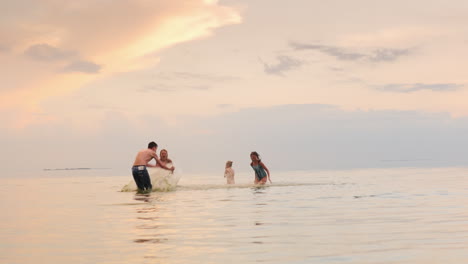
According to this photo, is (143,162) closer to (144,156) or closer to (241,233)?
(144,156)

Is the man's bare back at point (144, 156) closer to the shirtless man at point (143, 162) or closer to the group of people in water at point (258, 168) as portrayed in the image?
the shirtless man at point (143, 162)

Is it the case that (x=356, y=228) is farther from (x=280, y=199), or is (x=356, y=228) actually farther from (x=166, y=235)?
(x=280, y=199)

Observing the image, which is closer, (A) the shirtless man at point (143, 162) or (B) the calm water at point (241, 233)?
(B) the calm water at point (241, 233)

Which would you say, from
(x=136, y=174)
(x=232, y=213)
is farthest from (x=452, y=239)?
(x=136, y=174)

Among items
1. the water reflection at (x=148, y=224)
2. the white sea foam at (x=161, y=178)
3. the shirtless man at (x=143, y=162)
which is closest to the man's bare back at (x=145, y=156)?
the shirtless man at (x=143, y=162)

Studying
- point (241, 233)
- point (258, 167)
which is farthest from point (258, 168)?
point (241, 233)

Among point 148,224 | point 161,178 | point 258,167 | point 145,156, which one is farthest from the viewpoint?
point 258,167

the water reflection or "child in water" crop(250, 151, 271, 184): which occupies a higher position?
"child in water" crop(250, 151, 271, 184)

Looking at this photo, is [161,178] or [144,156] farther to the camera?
[161,178]

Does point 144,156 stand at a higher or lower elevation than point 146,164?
higher

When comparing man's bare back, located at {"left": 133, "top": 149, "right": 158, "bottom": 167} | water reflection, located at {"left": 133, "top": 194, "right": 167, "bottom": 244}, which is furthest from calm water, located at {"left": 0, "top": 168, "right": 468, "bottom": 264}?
man's bare back, located at {"left": 133, "top": 149, "right": 158, "bottom": 167}

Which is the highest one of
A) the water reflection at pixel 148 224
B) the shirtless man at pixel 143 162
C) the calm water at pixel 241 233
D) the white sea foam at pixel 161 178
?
the shirtless man at pixel 143 162

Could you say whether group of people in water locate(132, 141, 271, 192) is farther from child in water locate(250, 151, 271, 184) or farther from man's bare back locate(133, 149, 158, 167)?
child in water locate(250, 151, 271, 184)

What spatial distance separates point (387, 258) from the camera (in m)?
8.07
